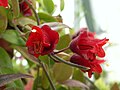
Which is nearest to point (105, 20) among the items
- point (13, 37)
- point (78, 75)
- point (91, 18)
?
point (91, 18)

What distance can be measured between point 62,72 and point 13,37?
0.12 metres

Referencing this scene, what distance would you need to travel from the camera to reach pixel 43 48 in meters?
0.31

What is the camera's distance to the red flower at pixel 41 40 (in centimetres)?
30

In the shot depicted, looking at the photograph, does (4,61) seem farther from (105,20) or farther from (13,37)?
(105,20)

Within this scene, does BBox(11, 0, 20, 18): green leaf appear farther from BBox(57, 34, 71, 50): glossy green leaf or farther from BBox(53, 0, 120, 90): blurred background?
BBox(53, 0, 120, 90): blurred background

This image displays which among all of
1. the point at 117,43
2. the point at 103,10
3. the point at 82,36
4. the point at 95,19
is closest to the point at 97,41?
the point at 82,36

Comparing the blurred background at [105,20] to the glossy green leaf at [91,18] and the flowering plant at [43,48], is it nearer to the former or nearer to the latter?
the glossy green leaf at [91,18]

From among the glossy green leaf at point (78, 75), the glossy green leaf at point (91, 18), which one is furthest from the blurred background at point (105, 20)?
the glossy green leaf at point (78, 75)

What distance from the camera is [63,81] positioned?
0.47 m

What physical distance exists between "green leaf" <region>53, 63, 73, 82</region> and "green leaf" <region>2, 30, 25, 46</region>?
0.32ft

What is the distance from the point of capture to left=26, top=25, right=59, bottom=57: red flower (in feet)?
0.99

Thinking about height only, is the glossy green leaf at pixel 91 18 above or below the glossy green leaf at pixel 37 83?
below

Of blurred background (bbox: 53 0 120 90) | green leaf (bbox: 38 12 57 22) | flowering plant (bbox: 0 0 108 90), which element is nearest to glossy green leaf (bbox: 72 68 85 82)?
flowering plant (bbox: 0 0 108 90)

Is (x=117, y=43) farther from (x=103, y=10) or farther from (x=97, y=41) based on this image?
(x=97, y=41)
